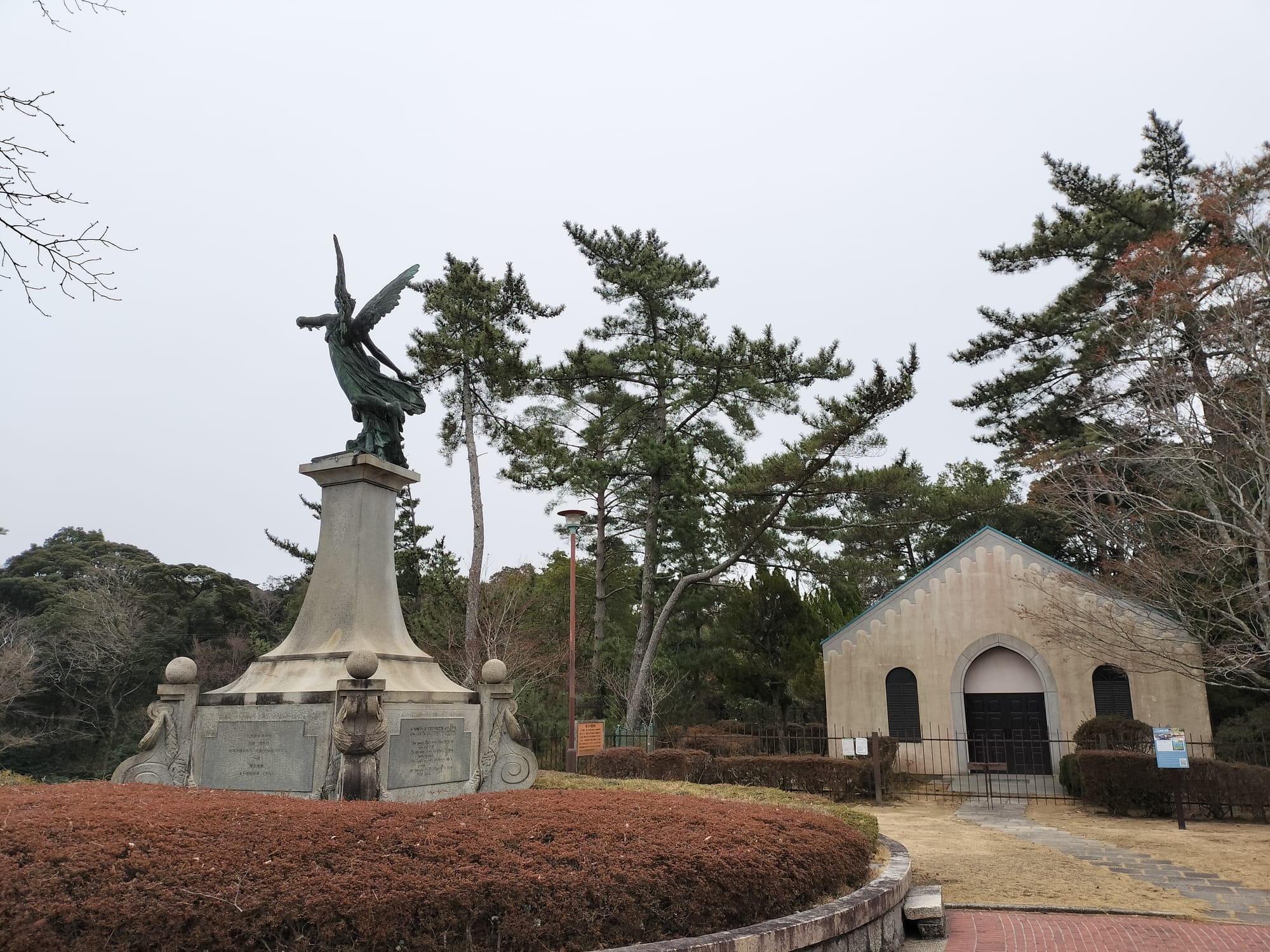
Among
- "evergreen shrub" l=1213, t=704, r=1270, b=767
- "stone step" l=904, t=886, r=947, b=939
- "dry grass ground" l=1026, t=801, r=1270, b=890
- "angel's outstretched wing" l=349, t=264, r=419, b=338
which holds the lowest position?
"dry grass ground" l=1026, t=801, r=1270, b=890

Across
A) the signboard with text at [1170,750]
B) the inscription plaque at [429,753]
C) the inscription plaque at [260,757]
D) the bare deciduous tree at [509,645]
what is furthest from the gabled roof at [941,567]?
the inscription plaque at [260,757]

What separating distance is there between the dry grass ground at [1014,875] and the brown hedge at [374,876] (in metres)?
3.37

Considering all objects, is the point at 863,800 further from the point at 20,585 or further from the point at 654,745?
the point at 20,585

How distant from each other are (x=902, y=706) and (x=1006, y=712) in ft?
8.38

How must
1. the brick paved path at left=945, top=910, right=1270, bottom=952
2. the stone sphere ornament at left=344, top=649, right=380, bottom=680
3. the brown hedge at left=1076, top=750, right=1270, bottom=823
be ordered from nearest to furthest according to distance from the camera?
the brick paved path at left=945, top=910, right=1270, bottom=952, the stone sphere ornament at left=344, top=649, right=380, bottom=680, the brown hedge at left=1076, top=750, right=1270, bottom=823

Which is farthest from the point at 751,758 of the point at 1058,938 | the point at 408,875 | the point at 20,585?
the point at 20,585

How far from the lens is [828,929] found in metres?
5.27

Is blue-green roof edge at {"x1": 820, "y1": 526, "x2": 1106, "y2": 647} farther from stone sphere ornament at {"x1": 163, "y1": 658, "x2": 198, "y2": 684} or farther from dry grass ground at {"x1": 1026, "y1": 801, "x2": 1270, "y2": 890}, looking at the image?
stone sphere ornament at {"x1": 163, "y1": 658, "x2": 198, "y2": 684}

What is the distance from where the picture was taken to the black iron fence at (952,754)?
18797mm

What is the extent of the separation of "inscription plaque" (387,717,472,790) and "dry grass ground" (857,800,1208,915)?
16.0ft

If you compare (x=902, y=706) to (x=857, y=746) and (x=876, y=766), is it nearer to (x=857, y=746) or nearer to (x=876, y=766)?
(x=857, y=746)

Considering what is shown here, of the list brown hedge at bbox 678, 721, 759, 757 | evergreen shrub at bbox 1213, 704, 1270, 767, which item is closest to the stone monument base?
brown hedge at bbox 678, 721, 759, 757

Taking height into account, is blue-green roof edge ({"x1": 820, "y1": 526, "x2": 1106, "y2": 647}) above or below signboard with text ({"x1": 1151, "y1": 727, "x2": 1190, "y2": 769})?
above

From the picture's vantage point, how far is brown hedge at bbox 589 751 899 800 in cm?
1692
